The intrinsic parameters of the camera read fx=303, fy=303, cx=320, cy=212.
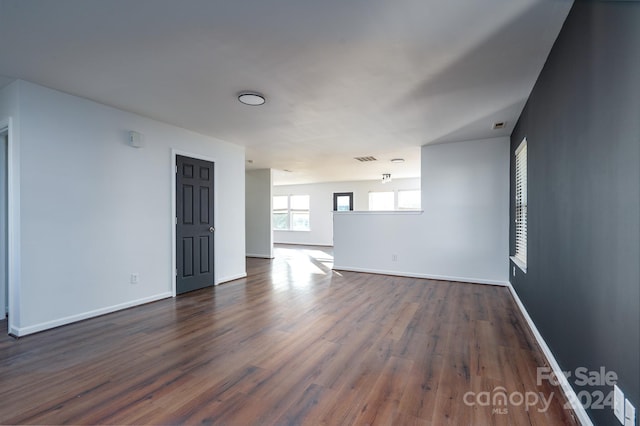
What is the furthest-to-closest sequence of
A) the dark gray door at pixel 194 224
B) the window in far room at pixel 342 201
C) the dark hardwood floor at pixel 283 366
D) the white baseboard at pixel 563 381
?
the window in far room at pixel 342 201 < the dark gray door at pixel 194 224 < the dark hardwood floor at pixel 283 366 < the white baseboard at pixel 563 381

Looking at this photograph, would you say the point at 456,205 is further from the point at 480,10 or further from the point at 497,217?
the point at 480,10

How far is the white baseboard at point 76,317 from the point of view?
9.45 ft

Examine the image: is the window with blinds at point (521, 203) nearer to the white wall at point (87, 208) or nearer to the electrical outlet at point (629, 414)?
the electrical outlet at point (629, 414)

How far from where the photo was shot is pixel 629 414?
4.01ft

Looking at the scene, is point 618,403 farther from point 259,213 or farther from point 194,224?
point 259,213

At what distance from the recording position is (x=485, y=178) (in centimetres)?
496

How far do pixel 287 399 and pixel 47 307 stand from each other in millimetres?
2752

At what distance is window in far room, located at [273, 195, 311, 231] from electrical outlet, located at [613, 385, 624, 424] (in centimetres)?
1030

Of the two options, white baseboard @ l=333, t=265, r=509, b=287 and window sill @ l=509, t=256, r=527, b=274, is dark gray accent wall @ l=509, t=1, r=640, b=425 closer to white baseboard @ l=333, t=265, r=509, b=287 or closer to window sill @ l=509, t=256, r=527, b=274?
window sill @ l=509, t=256, r=527, b=274

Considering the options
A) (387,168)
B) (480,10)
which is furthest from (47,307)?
(387,168)

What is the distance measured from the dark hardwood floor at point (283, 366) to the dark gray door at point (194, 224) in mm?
675

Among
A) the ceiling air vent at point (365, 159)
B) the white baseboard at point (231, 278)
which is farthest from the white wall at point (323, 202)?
the white baseboard at point (231, 278)

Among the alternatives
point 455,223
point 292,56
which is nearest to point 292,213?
point 455,223

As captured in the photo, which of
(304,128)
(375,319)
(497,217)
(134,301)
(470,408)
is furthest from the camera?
(497,217)
